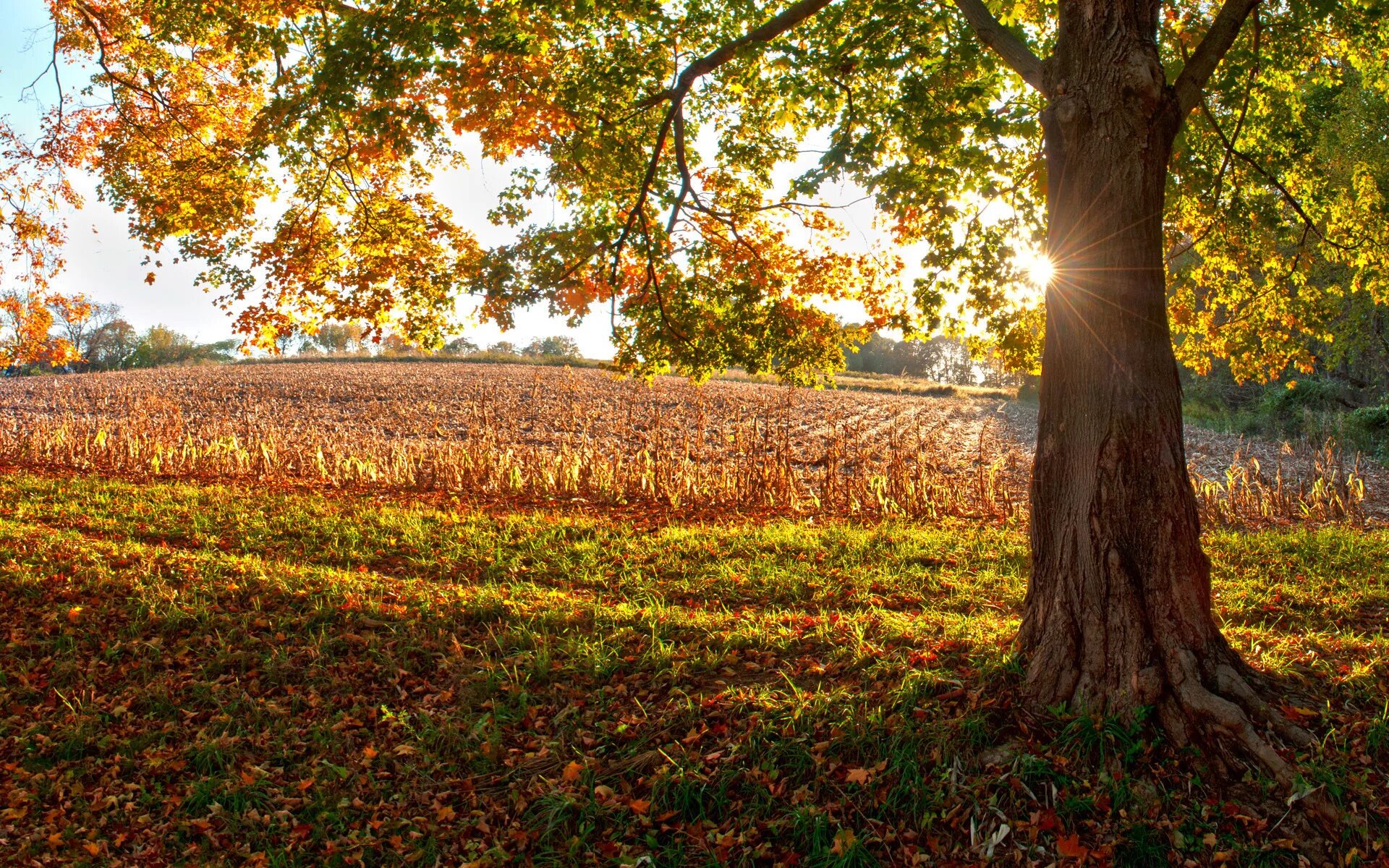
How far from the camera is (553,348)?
70.8 meters

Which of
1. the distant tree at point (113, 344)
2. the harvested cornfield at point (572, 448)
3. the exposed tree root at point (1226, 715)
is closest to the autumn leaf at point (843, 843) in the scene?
the exposed tree root at point (1226, 715)

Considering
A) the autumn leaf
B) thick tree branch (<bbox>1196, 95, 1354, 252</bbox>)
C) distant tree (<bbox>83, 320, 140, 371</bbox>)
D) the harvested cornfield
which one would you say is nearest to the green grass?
the autumn leaf

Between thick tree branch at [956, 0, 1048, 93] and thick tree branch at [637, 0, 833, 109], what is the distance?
126 cm

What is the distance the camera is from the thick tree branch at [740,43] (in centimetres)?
640

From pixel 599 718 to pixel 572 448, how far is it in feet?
43.1

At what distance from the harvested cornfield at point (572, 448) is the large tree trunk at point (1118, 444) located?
663 cm

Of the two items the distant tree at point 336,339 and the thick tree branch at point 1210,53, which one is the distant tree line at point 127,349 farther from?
the thick tree branch at point 1210,53

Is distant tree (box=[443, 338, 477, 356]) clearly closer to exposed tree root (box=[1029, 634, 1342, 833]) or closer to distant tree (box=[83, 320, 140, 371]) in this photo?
distant tree (box=[83, 320, 140, 371])

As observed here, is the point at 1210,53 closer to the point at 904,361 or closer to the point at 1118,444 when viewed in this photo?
the point at 1118,444

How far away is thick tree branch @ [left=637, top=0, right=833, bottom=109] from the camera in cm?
640

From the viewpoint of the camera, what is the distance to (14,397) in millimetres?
28812

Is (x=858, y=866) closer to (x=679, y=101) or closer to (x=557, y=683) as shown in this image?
(x=557, y=683)

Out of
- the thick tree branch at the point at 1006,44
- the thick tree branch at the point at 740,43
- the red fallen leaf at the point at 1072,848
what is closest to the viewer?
the red fallen leaf at the point at 1072,848

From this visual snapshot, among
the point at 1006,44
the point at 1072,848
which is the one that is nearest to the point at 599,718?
the point at 1072,848
